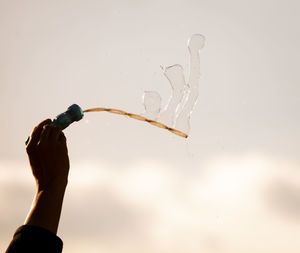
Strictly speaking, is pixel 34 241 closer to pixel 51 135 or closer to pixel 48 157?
pixel 48 157

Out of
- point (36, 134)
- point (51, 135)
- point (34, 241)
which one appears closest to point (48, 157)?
point (51, 135)

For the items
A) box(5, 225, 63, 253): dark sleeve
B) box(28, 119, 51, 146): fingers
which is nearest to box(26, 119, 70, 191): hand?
box(28, 119, 51, 146): fingers

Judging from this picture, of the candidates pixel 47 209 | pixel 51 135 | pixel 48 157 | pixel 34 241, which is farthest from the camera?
pixel 51 135

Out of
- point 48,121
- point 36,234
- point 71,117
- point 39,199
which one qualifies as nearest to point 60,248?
point 36,234

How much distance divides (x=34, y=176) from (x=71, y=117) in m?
1.86

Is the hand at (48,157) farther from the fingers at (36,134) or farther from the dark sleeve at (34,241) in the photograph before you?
the dark sleeve at (34,241)

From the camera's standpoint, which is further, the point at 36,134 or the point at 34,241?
the point at 36,134

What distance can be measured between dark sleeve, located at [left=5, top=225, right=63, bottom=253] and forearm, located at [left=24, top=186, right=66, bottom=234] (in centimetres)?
14

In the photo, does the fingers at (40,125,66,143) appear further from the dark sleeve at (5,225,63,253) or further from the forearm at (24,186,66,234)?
the dark sleeve at (5,225,63,253)

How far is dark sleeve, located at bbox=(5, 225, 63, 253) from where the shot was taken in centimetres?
236

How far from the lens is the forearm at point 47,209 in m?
2.69

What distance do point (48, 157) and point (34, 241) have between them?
1.27 meters

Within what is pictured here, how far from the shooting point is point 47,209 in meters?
2.83

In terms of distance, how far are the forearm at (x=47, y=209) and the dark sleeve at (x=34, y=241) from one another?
0.14 metres
